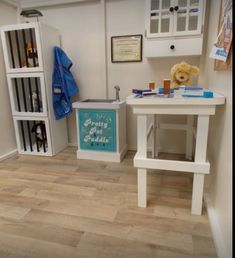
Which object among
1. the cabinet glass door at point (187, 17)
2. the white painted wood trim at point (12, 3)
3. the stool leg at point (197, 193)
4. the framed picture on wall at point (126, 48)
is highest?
the white painted wood trim at point (12, 3)

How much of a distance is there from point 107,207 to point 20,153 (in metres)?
1.60

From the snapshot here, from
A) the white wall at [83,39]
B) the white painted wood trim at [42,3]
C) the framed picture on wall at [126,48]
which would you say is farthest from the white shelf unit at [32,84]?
the framed picture on wall at [126,48]

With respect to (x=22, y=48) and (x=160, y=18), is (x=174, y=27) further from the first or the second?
(x=22, y=48)

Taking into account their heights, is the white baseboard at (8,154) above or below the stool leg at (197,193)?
below

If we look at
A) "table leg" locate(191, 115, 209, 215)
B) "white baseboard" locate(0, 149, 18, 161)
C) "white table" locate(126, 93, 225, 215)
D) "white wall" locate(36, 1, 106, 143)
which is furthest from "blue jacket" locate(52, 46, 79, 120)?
"table leg" locate(191, 115, 209, 215)

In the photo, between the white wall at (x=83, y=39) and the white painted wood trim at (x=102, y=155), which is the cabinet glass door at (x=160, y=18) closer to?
the white wall at (x=83, y=39)

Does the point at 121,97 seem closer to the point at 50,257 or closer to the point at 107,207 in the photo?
the point at 107,207

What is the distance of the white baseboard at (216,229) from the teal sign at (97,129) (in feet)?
3.74

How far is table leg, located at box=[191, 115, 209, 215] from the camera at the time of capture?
114 cm

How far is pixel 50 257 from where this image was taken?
39.8 inches

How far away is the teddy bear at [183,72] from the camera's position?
5.61ft

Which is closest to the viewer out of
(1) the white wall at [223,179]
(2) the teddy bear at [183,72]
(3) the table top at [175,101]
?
(1) the white wall at [223,179]

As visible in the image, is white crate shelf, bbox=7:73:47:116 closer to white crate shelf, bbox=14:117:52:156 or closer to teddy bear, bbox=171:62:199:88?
white crate shelf, bbox=14:117:52:156

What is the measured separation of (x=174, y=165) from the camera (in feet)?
4.02
